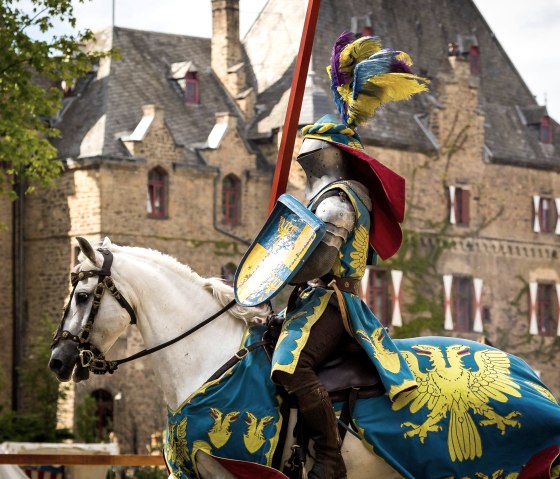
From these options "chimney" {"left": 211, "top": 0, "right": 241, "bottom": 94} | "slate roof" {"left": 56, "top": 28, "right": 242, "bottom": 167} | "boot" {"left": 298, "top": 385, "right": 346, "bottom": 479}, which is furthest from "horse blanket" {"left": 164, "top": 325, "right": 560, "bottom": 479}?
"chimney" {"left": 211, "top": 0, "right": 241, "bottom": 94}

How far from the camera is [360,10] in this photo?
57.3m

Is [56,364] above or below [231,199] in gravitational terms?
below

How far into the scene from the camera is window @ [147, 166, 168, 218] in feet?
165

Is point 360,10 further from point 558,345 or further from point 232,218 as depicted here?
point 558,345

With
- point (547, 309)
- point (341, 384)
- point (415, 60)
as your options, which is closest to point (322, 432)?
point (341, 384)

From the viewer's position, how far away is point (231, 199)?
2050 inches

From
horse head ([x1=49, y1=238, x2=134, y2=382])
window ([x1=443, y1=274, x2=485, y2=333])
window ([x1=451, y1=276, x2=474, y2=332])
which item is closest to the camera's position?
horse head ([x1=49, y1=238, x2=134, y2=382])

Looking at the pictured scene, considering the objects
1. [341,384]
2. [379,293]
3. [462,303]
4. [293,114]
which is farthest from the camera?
[462,303]

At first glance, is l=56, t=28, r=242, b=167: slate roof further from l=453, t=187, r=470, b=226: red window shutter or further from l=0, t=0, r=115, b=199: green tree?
l=0, t=0, r=115, b=199: green tree

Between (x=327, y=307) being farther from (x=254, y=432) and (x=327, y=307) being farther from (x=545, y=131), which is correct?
(x=545, y=131)

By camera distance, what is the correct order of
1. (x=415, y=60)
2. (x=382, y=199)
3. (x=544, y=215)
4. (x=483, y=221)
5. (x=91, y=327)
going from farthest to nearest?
1. (x=544, y=215)
2. (x=415, y=60)
3. (x=483, y=221)
4. (x=382, y=199)
5. (x=91, y=327)

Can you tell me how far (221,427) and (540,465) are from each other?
212 centimetres

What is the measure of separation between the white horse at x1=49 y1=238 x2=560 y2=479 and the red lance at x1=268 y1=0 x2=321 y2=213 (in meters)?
0.82

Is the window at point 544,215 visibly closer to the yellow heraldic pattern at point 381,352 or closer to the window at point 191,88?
the window at point 191,88
